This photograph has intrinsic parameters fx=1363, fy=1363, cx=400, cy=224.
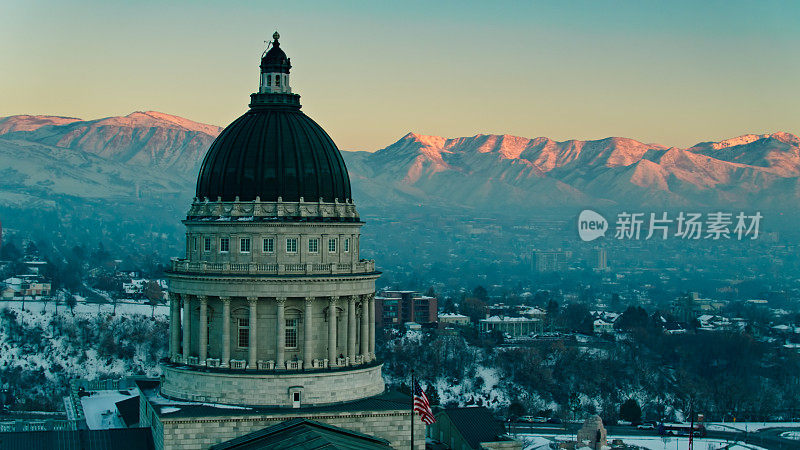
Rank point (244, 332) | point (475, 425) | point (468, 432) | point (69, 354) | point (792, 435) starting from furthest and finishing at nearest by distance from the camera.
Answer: point (69, 354) < point (792, 435) < point (475, 425) < point (468, 432) < point (244, 332)

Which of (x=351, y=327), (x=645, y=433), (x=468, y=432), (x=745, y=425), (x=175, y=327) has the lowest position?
(x=745, y=425)

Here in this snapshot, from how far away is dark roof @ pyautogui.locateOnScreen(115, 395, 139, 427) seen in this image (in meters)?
85.3

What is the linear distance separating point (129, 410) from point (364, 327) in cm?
1836

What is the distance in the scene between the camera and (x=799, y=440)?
143375 mm

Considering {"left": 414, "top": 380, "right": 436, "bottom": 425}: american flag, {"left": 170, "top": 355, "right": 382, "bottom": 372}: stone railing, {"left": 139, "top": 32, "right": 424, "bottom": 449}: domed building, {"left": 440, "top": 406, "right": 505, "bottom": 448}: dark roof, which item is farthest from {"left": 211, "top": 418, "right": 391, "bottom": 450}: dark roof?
{"left": 440, "top": 406, "right": 505, "bottom": 448}: dark roof

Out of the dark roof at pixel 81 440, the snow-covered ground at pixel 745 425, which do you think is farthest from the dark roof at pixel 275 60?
the snow-covered ground at pixel 745 425

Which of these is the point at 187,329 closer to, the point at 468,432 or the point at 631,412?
the point at 468,432

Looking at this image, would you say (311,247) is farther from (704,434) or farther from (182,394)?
(704,434)

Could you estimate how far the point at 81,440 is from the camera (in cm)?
7512

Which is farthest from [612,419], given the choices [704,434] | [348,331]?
[348,331]

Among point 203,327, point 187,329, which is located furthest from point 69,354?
point 203,327

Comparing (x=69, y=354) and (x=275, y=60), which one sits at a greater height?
(x=275, y=60)

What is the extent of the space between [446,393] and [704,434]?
45.5 metres

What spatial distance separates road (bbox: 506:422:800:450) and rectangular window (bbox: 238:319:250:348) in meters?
61.7
